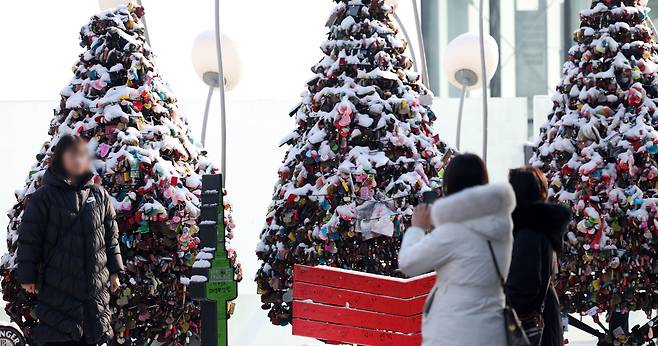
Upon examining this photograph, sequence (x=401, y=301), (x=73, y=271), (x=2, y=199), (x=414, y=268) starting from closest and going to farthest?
(x=414, y=268) → (x=73, y=271) → (x=401, y=301) → (x=2, y=199)

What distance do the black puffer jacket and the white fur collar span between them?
2.64 metres

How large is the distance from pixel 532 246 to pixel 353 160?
3.46 m

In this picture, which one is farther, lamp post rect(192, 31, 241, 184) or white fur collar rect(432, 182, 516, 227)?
lamp post rect(192, 31, 241, 184)

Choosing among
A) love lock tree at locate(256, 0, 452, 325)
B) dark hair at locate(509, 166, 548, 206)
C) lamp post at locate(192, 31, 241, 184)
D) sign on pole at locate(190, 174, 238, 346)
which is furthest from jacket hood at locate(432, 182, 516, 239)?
lamp post at locate(192, 31, 241, 184)

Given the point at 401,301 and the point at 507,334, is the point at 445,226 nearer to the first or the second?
the point at 507,334

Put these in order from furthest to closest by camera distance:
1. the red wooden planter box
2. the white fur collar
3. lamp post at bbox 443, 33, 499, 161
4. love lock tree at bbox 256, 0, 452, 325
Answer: lamp post at bbox 443, 33, 499, 161 < love lock tree at bbox 256, 0, 452, 325 < the red wooden planter box < the white fur collar

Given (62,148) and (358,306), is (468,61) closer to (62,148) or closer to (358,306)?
(358,306)

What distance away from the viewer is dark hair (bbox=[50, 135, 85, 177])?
23.7 feet

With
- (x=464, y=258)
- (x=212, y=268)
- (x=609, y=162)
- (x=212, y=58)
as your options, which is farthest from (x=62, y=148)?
(x=212, y=58)

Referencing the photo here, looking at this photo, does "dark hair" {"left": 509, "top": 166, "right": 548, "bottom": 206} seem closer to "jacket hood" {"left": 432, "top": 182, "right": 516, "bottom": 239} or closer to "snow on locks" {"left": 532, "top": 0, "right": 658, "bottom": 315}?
"jacket hood" {"left": 432, "top": 182, "right": 516, "bottom": 239}

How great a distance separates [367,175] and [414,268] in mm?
4057

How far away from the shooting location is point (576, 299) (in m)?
9.55

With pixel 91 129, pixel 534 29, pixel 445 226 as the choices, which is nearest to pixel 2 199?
pixel 91 129

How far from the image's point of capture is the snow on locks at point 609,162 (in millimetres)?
9352
